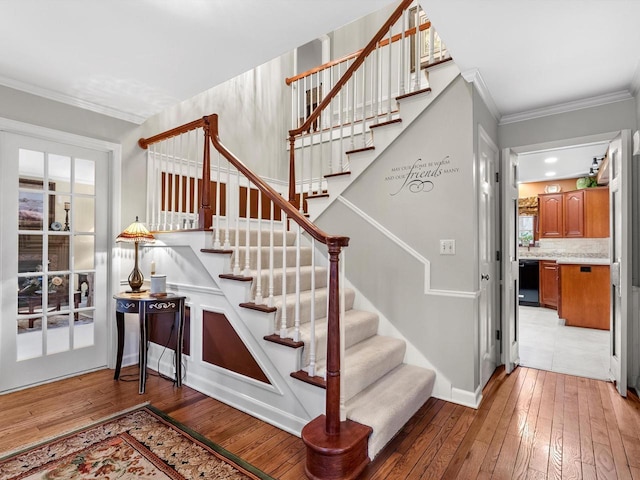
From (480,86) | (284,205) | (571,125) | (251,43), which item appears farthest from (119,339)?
(571,125)

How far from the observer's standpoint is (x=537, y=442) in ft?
7.03

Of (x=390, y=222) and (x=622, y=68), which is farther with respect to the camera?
(x=390, y=222)

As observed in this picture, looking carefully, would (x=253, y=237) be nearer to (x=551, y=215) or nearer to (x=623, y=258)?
(x=623, y=258)

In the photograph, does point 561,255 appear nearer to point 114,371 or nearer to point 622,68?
point 622,68

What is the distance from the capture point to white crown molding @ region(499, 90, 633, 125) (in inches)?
114

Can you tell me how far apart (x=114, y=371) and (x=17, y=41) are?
8.89 ft

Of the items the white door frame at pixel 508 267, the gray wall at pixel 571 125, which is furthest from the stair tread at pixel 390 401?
the gray wall at pixel 571 125

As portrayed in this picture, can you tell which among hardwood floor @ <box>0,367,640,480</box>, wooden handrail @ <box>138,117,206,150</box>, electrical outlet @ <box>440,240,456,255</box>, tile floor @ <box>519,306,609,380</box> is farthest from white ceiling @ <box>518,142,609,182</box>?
wooden handrail @ <box>138,117,206,150</box>

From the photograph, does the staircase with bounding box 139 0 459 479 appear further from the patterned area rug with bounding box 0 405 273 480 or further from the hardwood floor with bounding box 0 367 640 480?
the patterned area rug with bounding box 0 405 273 480

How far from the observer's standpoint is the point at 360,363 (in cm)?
238

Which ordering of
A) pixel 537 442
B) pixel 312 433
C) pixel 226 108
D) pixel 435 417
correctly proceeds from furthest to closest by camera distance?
pixel 226 108, pixel 435 417, pixel 537 442, pixel 312 433

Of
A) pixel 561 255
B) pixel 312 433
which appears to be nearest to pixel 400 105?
pixel 312 433

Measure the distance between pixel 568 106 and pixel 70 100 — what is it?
4.40 metres

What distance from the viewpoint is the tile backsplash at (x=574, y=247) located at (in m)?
6.17
